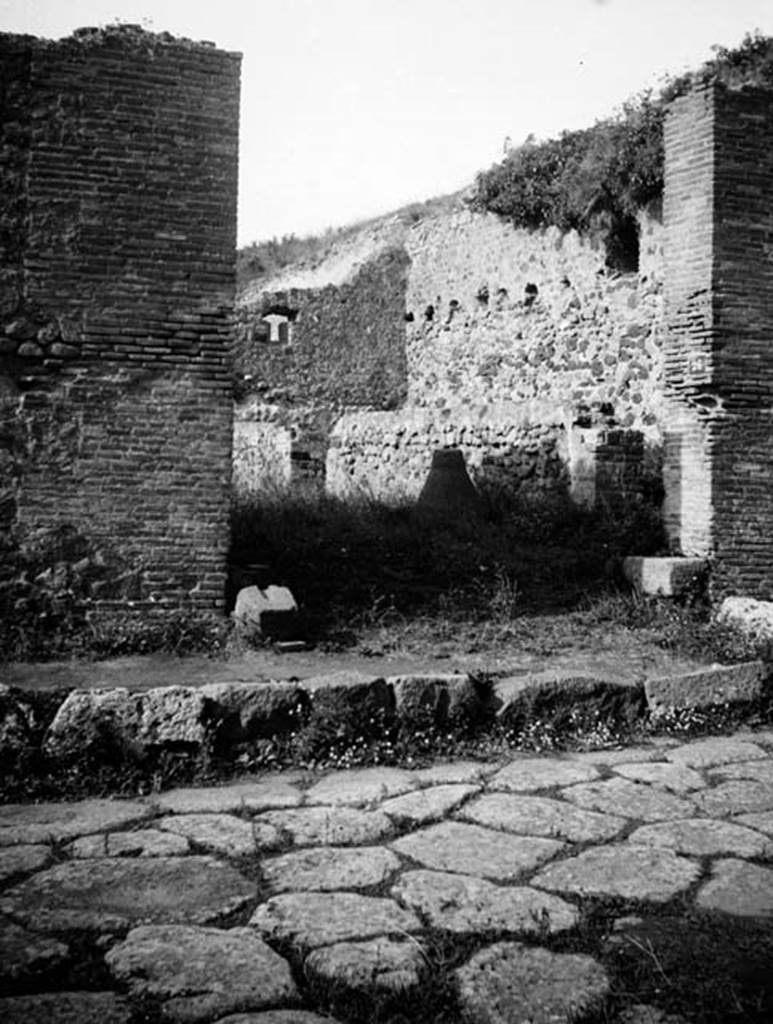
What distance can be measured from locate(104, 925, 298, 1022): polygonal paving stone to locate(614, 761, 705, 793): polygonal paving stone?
2.46 meters

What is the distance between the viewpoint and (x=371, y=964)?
2889 mm

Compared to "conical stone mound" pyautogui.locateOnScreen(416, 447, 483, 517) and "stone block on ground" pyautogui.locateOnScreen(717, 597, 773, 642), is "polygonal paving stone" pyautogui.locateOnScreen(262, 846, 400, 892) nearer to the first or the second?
"stone block on ground" pyautogui.locateOnScreen(717, 597, 773, 642)

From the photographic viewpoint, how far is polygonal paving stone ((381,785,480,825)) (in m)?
4.36

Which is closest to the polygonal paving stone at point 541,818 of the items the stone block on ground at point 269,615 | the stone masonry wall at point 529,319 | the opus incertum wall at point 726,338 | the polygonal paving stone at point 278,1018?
the polygonal paving stone at point 278,1018

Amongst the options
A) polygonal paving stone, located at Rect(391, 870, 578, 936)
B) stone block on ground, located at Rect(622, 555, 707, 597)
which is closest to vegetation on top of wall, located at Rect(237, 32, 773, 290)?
stone block on ground, located at Rect(622, 555, 707, 597)

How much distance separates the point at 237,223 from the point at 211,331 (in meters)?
0.91

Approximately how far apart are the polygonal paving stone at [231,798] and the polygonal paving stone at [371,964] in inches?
61.6

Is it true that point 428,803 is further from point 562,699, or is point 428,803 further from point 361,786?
point 562,699

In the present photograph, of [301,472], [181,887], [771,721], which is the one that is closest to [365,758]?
[181,887]

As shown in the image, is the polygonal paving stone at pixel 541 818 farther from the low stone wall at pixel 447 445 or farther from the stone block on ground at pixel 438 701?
the low stone wall at pixel 447 445

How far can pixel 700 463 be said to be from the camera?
9.38 meters

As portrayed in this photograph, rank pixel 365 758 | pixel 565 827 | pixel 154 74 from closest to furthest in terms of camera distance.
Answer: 1. pixel 565 827
2. pixel 365 758
3. pixel 154 74

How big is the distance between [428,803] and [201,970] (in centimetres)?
182

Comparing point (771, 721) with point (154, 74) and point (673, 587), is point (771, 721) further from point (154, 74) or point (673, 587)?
point (154, 74)
